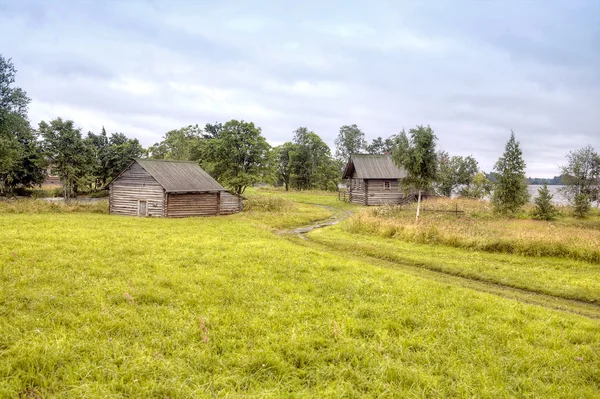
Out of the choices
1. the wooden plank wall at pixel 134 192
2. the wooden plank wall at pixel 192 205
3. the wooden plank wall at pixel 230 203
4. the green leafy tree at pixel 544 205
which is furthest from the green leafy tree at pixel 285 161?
the green leafy tree at pixel 544 205

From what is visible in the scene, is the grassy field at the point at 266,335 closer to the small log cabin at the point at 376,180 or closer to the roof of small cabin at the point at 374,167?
the small log cabin at the point at 376,180

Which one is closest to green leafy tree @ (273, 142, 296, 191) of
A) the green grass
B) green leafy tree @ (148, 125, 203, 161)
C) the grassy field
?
green leafy tree @ (148, 125, 203, 161)

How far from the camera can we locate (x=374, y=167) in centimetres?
5225

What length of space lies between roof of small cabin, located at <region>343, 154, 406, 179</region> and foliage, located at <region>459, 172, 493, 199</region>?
11.2m

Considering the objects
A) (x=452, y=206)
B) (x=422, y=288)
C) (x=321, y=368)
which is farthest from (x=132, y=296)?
(x=452, y=206)

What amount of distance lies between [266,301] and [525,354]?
20.9ft

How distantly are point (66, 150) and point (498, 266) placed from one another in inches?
2122

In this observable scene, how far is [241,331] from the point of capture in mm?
8094

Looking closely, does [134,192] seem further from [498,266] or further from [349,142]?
[349,142]

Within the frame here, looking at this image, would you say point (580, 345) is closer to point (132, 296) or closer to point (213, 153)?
point (132, 296)

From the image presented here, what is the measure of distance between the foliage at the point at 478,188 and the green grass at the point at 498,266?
38.1 meters

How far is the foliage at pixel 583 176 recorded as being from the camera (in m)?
37.3

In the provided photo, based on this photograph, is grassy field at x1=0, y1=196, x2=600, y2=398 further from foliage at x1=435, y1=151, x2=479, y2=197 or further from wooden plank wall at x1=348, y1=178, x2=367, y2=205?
foliage at x1=435, y1=151, x2=479, y2=197

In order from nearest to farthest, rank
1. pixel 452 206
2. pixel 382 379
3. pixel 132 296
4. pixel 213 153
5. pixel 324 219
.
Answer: pixel 382 379 < pixel 132 296 < pixel 324 219 < pixel 452 206 < pixel 213 153
